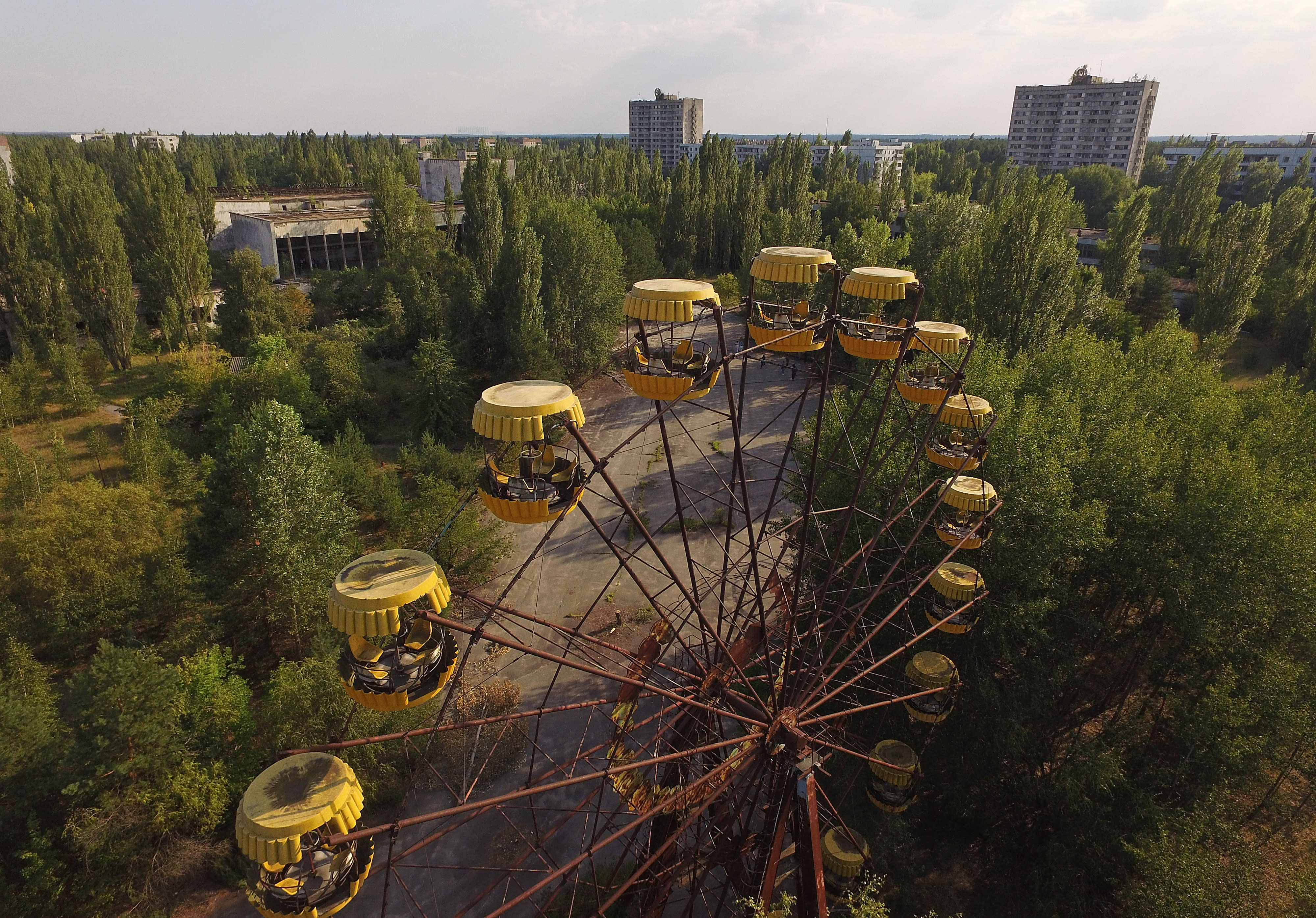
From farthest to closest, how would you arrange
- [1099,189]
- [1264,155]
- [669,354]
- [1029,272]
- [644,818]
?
[1264,155] < [1099,189] < [1029,272] < [669,354] < [644,818]

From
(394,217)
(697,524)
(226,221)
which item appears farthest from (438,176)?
(697,524)

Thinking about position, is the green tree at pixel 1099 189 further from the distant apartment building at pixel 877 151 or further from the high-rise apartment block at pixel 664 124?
the high-rise apartment block at pixel 664 124

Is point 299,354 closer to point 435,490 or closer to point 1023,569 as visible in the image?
point 435,490

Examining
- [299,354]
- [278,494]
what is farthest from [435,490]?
[299,354]

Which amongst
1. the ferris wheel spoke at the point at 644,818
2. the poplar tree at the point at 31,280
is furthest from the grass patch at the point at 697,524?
the poplar tree at the point at 31,280

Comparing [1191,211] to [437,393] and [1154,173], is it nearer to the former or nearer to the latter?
[1154,173]

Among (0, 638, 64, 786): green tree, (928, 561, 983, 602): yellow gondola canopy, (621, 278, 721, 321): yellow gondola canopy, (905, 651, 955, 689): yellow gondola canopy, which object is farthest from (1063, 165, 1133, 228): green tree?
(0, 638, 64, 786): green tree
